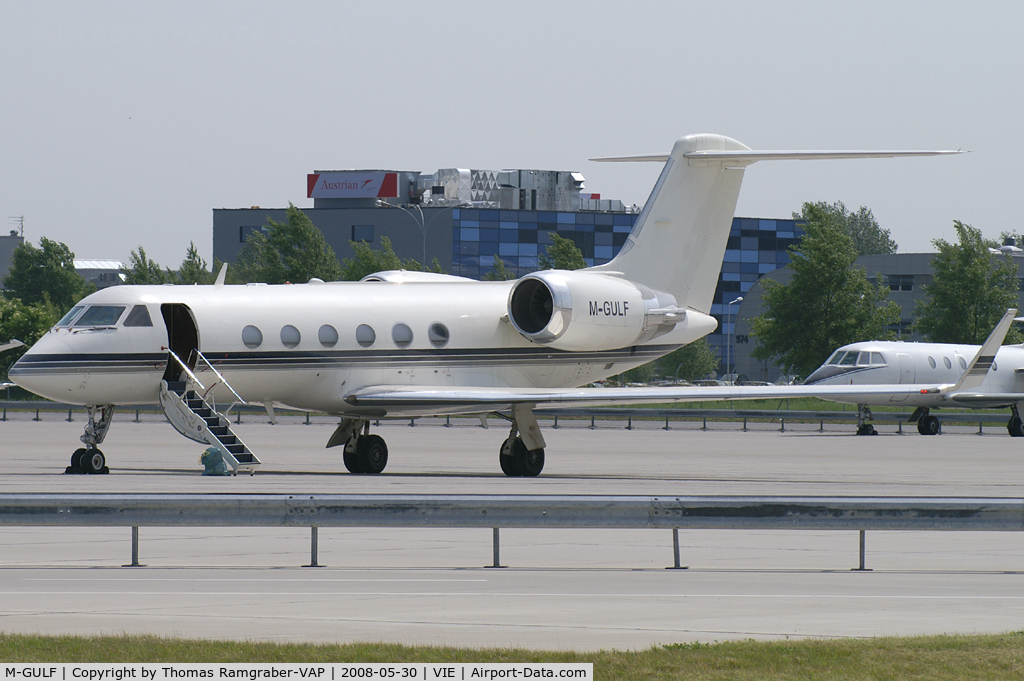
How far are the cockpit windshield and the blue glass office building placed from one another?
278ft

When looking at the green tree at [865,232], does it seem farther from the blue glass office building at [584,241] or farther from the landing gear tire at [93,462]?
the landing gear tire at [93,462]

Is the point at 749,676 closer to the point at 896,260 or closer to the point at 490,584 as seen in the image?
the point at 490,584

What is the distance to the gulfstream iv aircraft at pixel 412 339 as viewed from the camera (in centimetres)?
2209

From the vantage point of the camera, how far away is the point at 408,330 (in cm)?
2452

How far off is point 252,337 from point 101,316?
2346 mm

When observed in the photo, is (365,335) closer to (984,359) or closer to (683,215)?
(683,215)

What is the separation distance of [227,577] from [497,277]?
67.4 metres

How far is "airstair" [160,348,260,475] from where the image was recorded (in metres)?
21.5

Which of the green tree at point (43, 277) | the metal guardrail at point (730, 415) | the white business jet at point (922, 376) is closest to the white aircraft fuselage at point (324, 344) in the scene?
the white business jet at point (922, 376)

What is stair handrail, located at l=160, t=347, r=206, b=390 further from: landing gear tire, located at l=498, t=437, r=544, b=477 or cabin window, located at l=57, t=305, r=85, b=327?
landing gear tire, located at l=498, t=437, r=544, b=477

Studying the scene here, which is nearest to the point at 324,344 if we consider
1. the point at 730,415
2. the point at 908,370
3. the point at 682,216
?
the point at 682,216

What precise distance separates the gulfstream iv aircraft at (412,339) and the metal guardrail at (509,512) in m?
9.63

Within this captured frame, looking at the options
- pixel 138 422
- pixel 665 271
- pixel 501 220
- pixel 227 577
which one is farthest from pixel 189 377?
pixel 501 220

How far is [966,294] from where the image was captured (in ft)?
205
